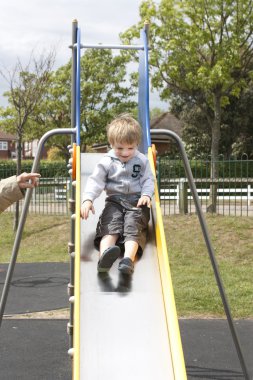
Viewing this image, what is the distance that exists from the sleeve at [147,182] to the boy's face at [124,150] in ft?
0.49

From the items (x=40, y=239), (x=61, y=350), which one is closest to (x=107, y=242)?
(x=61, y=350)

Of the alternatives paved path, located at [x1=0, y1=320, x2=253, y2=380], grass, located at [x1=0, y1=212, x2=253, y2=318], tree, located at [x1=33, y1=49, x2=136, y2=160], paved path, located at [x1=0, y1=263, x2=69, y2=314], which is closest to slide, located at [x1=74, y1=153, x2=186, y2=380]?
paved path, located at [x1=0, y1=320, x2=253, y2=380]

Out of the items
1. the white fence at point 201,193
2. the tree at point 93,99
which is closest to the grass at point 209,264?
the white fence at point 201,193

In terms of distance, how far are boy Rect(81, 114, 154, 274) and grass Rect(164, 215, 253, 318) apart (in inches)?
116

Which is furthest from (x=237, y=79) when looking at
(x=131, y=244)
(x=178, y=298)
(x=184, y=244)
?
(x=131, y=244)

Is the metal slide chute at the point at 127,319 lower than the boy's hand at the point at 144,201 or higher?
lower

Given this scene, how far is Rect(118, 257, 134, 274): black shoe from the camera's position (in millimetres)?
3535

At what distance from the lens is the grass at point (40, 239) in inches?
433

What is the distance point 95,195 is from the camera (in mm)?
3893

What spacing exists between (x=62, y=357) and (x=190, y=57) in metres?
13.4

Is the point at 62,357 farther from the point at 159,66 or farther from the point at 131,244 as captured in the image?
the point at 159,66

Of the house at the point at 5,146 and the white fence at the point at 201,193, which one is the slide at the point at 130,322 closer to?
the white fence at the point at 201,193

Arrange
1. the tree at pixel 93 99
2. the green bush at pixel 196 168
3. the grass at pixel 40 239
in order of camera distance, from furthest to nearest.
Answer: the tree at pixel 93 99 < the green bush at pixel 196 168 < the grass at pixel 40 239

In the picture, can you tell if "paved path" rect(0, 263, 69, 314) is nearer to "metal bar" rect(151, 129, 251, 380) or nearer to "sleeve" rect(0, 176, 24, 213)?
"metal bar" rect(151, 129, 251, 380)
